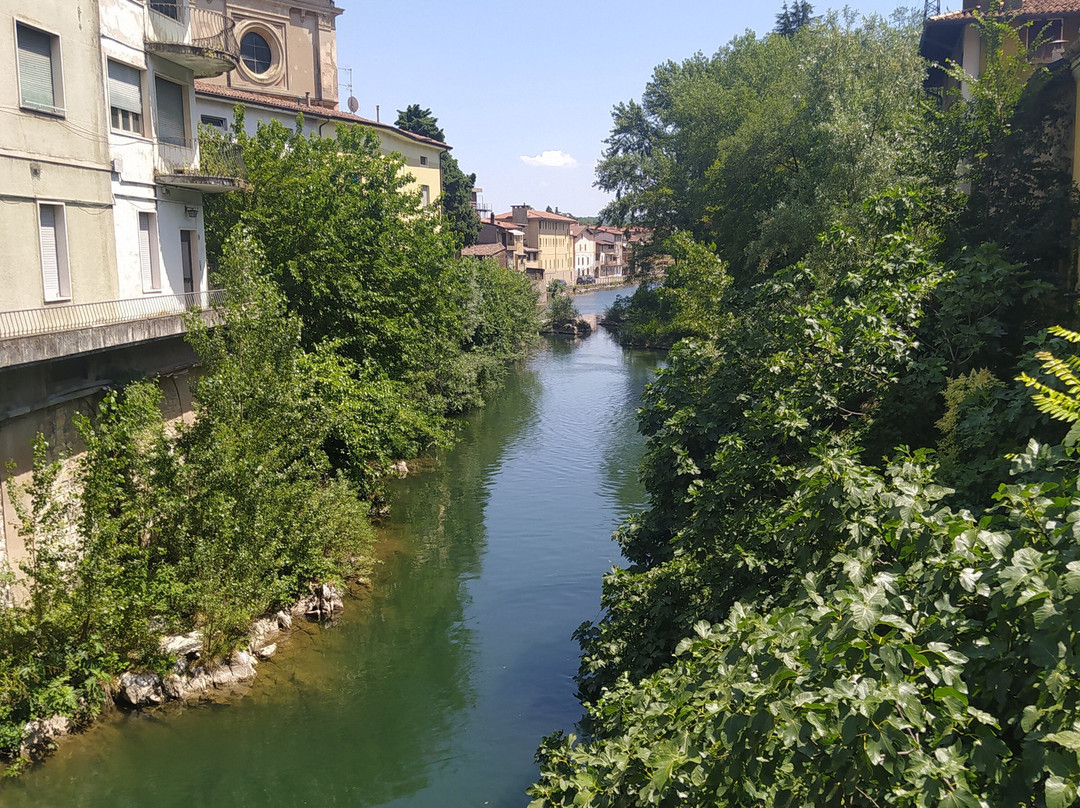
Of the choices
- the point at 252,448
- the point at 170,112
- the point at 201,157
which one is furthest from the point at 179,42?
the point at 252,448

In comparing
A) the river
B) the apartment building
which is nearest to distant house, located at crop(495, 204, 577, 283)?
the river

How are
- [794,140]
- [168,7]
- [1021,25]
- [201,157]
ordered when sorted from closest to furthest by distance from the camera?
[1021,25] → [168,7] → [201,157] → [794,140]

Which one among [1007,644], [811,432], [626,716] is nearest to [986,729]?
[1007,644]

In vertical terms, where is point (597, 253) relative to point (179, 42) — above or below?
above

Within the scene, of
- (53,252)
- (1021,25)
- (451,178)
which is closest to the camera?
(53,252)

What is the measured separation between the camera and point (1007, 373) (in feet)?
34.8

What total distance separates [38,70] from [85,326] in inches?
167

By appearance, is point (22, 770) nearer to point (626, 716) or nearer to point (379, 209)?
point (626, 716)

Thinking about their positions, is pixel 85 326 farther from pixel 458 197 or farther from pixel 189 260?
pixel 458 197

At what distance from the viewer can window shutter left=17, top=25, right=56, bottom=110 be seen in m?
13.9

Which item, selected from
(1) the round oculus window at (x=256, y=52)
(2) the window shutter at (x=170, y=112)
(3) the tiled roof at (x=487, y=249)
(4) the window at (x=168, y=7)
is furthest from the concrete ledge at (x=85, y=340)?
(3) the tiled roof at (x=487, y=249)

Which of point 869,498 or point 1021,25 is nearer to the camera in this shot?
point 869,498

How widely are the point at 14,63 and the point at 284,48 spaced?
25.2 meters

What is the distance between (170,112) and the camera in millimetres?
19359
